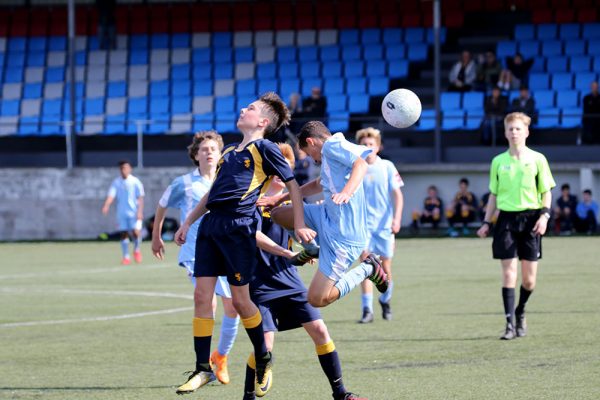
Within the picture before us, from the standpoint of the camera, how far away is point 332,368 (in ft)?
25.1

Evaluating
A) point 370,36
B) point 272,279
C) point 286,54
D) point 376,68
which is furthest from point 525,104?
point 272,279

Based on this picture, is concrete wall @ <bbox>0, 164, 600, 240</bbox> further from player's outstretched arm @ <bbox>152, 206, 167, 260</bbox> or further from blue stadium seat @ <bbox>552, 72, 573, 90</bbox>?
player's outstretched arm @ <bbox>152, 206, 167, 260</bbox>

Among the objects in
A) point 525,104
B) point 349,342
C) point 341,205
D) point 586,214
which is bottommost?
point 586,214

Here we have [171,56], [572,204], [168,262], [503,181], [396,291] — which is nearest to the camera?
[503,181]

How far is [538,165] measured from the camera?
1128 cm

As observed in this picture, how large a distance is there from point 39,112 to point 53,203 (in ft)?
15.5

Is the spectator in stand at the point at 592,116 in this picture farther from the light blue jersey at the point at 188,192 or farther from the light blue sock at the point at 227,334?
the light blue sock at the point at 227,334

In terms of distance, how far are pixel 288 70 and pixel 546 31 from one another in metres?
7.17

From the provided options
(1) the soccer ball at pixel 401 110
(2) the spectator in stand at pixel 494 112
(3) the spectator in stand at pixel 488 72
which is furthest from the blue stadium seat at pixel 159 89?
(1) the soccer ball at pixel 401 110

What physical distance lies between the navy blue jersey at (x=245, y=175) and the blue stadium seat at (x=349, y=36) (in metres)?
27.1

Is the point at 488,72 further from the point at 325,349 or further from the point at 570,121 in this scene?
the point at 325,349

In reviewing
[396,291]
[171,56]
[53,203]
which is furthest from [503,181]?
[171,56]

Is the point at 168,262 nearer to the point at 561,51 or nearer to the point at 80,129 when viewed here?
the point at 80,129

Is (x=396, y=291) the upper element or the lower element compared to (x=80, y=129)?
lower
